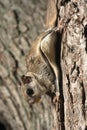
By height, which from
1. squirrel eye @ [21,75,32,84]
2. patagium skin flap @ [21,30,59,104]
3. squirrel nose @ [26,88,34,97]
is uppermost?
patagium skin flap @ [21,30,59,104]

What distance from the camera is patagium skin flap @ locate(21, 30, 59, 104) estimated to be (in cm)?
124

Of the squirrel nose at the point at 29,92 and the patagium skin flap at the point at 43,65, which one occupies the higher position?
the patagium skin flap at the point at 43,65

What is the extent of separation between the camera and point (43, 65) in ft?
4.15

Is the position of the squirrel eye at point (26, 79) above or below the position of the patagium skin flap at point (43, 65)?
below

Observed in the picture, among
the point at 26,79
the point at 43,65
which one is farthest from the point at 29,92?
the point at 43,65

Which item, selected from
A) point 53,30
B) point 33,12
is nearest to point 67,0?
point 53,30

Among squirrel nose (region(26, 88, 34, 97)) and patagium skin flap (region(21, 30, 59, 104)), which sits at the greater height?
patagium skin flap (region(21, 30, 59, 104))

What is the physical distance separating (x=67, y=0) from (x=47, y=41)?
0.41 ft

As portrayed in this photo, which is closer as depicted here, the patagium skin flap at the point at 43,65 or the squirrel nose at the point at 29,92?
the patagium skin flap at the point at 43,65

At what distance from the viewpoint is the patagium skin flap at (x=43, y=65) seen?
124cm

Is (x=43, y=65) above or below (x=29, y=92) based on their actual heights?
above

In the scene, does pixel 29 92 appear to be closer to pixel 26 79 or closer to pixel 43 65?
pixel 26 79

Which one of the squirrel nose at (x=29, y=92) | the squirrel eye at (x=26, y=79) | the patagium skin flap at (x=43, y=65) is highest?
the patagium skin flap at (x=43, y=65)

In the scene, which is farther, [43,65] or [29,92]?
[29,92]
